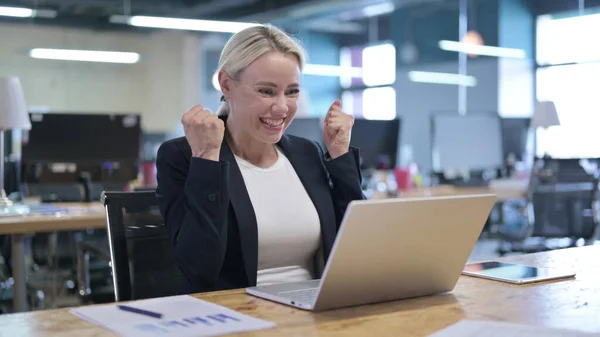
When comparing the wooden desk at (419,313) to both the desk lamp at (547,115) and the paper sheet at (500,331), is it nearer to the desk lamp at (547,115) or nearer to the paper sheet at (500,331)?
the paper sheet at (500,331)

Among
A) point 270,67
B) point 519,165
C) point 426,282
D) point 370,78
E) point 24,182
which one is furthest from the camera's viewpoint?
point 370,78

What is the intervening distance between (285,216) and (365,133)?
3.35 m

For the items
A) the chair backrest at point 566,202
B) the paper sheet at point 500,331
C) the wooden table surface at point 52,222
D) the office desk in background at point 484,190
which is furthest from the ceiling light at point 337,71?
the paper sheet at point 500,331

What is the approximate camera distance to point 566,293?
4.53 ft

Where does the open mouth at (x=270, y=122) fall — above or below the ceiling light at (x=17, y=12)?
below

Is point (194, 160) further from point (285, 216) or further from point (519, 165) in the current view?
point (519, 165)

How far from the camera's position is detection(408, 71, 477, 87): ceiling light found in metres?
10.2

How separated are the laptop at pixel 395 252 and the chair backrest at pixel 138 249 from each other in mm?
451

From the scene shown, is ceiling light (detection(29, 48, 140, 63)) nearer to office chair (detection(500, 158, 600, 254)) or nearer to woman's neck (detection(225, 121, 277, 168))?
office chair (detection(500, 158, 600, 254))

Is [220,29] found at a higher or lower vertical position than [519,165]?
higher

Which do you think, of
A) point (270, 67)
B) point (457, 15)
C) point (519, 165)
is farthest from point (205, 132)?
point (457, 15)

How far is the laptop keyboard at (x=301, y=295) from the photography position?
1.26 m

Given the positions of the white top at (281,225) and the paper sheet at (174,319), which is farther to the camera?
the white top at (281,225)

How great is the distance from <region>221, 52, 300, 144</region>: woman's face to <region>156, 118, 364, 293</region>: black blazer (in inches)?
4.0
